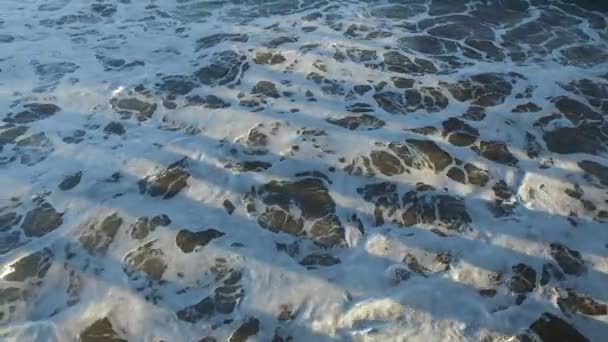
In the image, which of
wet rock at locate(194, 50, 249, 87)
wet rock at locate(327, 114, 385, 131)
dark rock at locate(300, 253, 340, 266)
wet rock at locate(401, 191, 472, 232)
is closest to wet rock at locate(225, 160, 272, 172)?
wet rock at locate(327, 114, 385, 131)

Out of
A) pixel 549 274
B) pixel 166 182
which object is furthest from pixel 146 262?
pixel 549 274

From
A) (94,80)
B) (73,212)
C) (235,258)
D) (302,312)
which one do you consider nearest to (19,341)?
(73,212)

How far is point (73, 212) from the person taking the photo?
5.20 m

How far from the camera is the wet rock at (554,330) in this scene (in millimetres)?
4055

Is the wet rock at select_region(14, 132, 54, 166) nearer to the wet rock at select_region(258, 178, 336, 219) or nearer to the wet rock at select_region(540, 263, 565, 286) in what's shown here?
the wet rock at select_region(258, 178, 336, 219)

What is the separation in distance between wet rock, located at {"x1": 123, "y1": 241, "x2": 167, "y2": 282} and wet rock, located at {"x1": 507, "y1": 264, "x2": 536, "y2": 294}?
10.0 feet

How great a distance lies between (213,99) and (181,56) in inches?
58.6

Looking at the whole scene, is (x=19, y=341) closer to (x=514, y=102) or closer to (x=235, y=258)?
(x=235, y=258)

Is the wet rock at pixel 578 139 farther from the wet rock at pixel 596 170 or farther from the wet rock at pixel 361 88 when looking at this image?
the wet rock at pixel 361 88

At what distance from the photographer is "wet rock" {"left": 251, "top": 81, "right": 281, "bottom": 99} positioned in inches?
273

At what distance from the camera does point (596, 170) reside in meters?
5.57

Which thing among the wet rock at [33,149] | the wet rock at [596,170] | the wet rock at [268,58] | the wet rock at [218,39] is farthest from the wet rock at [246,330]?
the wet rock at [218,39]

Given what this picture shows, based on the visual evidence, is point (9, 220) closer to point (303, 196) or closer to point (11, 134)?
point (11, 134)

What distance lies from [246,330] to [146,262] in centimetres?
121
